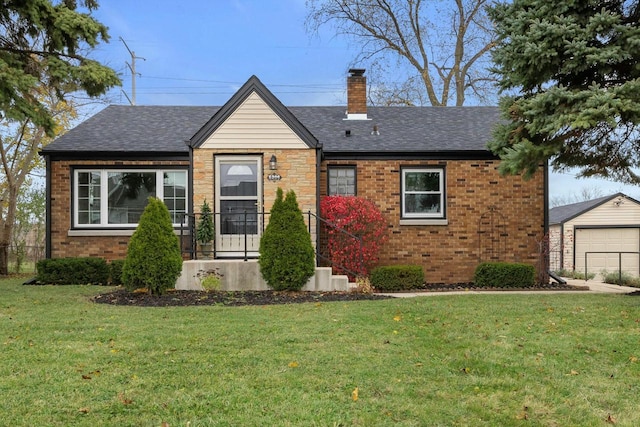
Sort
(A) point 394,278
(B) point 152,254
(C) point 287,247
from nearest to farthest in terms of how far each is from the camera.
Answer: (B) point 152,254, (C) point 287,247, (A) point 394,278

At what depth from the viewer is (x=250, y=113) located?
12117 mm

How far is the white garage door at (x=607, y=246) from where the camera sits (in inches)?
848

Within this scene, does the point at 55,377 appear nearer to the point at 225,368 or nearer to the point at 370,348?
the point at 225,368

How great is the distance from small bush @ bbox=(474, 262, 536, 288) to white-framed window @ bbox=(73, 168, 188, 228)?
739cm

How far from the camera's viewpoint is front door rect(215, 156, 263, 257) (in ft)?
39.9

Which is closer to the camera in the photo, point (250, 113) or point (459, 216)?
point (250, 113)

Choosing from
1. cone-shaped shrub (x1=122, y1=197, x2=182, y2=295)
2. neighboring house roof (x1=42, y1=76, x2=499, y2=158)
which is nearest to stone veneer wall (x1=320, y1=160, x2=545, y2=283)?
neighboring house roof (x1=42, y1=76, x2=499, y2=158)

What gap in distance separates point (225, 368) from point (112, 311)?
386 cm

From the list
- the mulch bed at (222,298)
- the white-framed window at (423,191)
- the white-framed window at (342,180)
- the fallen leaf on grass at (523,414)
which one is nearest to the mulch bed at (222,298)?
the mulch bed at (222,298)

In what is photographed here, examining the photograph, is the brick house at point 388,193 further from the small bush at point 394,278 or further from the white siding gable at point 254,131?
the small bush at point 394,278

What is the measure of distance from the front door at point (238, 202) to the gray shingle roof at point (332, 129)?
5.01 ft

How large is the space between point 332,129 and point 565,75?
623cm

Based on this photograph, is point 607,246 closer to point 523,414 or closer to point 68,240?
point 68,240

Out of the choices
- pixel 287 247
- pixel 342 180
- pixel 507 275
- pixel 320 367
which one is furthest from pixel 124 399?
pixel 507 275
